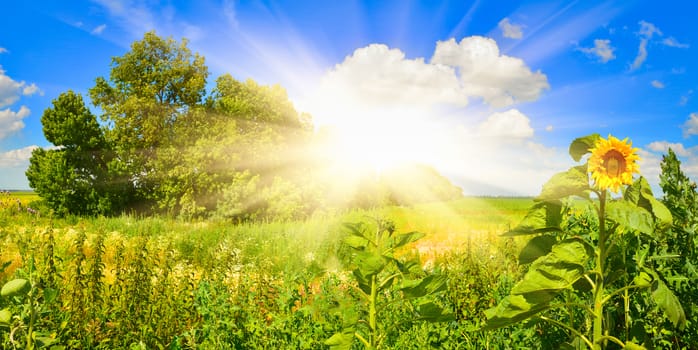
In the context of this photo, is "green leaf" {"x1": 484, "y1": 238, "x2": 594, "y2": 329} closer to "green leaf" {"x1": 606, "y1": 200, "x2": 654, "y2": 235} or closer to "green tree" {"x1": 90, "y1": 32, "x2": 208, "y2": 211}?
"green leaf" {"x1": 606, "y1": 200, "x2": 654, "y2": 235}

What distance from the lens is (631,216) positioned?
1.28 meters

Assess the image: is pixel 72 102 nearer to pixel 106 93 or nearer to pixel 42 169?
pixel 106 93

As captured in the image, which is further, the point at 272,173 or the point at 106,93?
the point at 106,93

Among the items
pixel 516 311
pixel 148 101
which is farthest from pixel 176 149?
pixel 516 311

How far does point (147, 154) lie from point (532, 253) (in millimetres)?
18389

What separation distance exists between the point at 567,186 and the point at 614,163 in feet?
0.52

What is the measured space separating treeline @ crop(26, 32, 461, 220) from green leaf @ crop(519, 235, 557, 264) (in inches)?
561

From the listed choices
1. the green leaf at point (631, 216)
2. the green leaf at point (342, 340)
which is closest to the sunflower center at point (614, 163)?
the green leaf at point (631, 216)

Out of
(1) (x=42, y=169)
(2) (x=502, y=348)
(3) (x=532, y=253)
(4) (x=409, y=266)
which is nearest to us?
(3) (x=532, y=253)

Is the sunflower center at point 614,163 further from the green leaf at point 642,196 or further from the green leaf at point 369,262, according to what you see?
the green leaf at point 369,262

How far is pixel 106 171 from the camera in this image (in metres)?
18.2

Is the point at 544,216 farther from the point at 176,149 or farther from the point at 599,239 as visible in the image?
the point at 176,149

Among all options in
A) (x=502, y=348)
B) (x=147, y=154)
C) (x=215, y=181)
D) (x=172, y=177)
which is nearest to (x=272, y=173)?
(x=215, y=181)

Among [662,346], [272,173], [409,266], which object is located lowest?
[662,346]
